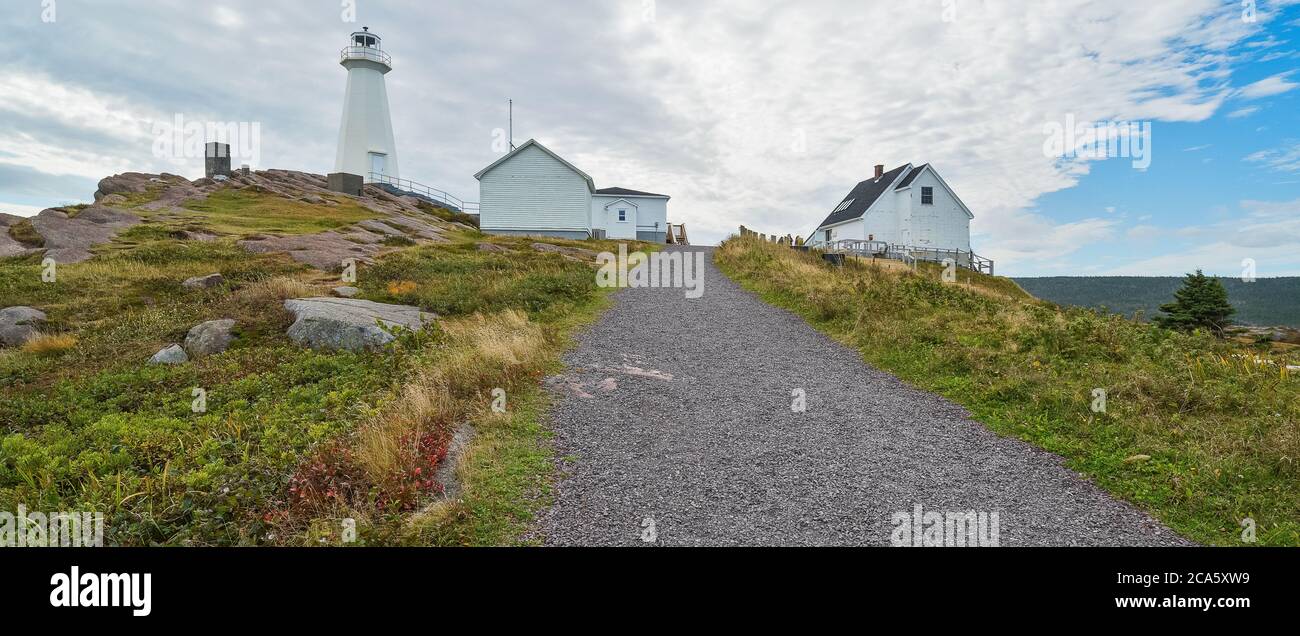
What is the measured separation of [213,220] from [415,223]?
1207 centimetres

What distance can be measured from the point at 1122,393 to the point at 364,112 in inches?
2527

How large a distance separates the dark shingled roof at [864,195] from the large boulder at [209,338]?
45976 millimetres

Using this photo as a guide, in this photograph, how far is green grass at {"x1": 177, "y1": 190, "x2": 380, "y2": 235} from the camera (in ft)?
117

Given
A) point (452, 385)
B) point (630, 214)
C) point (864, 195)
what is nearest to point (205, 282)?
point (452, 385)

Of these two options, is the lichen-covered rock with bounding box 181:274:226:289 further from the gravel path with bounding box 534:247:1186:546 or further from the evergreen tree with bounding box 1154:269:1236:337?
the evergreen tree with bounding box 1154:269:1236:337

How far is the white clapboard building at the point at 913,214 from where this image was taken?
159 feet

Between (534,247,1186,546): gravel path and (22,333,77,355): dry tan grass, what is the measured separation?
1064 centimetres

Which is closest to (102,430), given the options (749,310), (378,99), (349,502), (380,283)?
(349,502)

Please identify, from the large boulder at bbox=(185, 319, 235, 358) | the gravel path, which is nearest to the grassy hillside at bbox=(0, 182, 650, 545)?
the large boulder at bbox=(185, 319, 235, 358)

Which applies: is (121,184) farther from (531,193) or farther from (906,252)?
(906,252)

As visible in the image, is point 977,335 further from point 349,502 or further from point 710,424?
point 349,502

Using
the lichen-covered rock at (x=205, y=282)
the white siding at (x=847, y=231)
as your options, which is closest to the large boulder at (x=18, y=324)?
the lichen-covered rock at (x=205, y=282)

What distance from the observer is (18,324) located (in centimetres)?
1455

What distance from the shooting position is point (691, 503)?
6.08 metres
